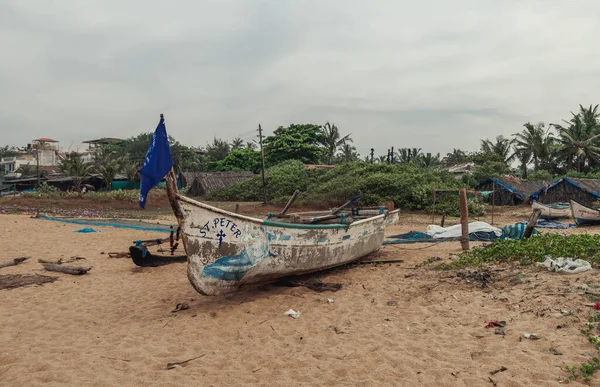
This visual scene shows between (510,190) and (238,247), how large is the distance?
1031 inches

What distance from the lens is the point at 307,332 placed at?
5.28 m

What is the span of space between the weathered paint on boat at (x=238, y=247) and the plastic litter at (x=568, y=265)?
362 centimetres

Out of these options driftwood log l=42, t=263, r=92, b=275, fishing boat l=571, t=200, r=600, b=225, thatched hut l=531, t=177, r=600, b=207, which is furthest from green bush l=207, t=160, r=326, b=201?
driftwood log l=42, t=263, r=92, b=275

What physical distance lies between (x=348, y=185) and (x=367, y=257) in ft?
52.5

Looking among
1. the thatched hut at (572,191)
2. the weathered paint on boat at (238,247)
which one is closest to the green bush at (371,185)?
the thatched hut at (572,191)

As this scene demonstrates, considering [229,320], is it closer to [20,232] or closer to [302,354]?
[302,354]

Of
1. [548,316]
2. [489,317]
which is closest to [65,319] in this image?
[489,317]

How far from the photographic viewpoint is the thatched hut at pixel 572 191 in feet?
77.1

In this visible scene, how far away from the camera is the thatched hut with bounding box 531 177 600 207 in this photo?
77.1ft

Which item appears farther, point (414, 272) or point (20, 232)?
point (20, 232)

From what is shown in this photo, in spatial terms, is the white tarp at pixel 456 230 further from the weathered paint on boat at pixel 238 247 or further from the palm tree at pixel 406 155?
the palm tree at pixel 406 155

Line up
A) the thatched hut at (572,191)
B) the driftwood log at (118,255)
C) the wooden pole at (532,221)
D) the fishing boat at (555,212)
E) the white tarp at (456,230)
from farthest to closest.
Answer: the thatched hut at (572,191), the fishing boat at (555,212), the white tarp at (456,230), the driftwood log at (118,255), the wooden pole at (532,221)

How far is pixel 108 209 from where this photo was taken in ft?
84.4

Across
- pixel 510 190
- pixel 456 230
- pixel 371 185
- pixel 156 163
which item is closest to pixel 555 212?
pixel 510 190
